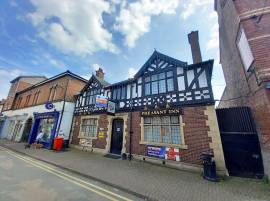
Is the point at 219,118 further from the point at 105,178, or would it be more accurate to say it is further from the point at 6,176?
the point at 6,176

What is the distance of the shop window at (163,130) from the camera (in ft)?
27.6

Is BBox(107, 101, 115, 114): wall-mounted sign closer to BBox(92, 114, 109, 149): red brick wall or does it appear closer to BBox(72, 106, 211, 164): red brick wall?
BBox(92, 114, 109, 149): red brick wall

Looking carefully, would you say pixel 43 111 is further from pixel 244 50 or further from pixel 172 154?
pixel 244 50

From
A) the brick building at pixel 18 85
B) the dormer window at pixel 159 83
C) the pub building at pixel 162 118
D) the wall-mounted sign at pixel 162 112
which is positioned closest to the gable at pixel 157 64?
the pub building at pixel 162 118

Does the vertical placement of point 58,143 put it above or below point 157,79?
below

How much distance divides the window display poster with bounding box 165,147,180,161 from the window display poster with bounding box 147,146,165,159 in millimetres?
268

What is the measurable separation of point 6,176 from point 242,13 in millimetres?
13854

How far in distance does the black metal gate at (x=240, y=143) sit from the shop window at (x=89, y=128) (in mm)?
10134

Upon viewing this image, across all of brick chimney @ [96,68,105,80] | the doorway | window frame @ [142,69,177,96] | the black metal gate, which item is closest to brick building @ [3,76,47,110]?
the doorway

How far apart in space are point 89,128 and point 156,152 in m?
7.37

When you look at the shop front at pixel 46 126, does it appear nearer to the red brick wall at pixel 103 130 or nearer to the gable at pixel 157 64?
the red brick wall at pixel 103 130

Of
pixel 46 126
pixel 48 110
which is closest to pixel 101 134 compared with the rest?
pixel 46 126

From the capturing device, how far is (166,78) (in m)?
9.66

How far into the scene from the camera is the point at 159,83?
9.88 m
